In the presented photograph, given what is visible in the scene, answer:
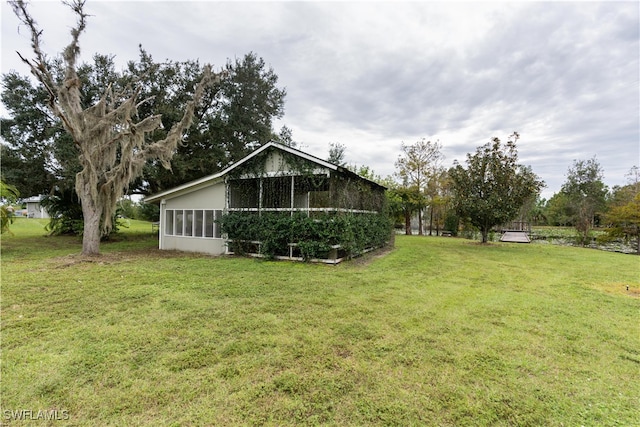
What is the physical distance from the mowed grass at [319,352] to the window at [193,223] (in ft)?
16.4

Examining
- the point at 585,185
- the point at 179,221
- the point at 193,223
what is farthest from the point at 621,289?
the point at 585,185

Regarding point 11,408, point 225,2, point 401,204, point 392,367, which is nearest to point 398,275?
point 392,367

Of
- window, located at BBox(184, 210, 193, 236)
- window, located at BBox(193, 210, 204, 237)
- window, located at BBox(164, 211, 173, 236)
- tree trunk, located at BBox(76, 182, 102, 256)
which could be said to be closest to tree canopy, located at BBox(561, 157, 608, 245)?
window, located at BBox(193, 210, 204, 237)

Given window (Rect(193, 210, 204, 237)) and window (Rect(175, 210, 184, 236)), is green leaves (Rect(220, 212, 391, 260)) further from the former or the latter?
window (Rect(175, 210, 184, 236))

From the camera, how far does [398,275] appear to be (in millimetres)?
7195

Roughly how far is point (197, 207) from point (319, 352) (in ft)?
33.1

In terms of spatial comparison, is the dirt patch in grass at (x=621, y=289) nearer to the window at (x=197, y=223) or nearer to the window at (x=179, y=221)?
the window at (x=197, y=223)

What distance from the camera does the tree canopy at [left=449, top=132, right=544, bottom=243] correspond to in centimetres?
1352

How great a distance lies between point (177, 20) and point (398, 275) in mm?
10979

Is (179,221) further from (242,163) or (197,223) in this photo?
(242,163)

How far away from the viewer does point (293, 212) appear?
9.27 metres

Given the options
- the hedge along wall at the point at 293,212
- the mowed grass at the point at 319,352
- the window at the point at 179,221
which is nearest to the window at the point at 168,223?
the window at the point at 179,221

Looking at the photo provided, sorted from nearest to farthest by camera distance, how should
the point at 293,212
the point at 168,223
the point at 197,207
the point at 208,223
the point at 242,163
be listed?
the point at 293,212 < the point at 242,163 < the point at 208,223 < the point at 197,207 < the point at 168,223

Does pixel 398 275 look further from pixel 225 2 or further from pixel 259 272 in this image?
pixel 225 2
